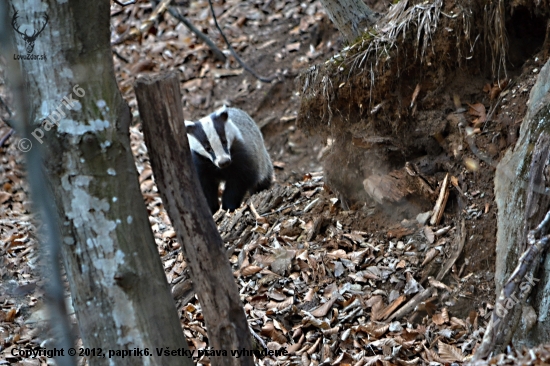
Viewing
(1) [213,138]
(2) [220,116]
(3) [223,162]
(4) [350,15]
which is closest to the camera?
(4) [350,15]

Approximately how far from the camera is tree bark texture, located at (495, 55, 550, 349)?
2906 millimetres

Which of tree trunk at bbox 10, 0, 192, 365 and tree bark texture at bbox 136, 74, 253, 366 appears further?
tree bark texture at bbox 136, 74, 253, 366

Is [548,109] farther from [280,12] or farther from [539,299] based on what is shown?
[280,12]

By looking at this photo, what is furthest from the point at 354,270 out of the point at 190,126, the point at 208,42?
the point at 208,42

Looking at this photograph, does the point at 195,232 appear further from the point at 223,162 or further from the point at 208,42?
the point at 208,42

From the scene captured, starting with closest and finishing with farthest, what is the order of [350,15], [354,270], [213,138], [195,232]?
[195,232] < [354,270] < [350,15] < [213,138]

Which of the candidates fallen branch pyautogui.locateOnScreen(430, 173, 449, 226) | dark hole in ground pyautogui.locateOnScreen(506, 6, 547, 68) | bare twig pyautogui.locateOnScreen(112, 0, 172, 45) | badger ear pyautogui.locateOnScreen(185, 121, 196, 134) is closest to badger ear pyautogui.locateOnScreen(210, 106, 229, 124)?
badger ear pyautogui.locateOnScreen(185, 121, 196, 134)

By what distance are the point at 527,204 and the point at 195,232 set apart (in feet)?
5.52

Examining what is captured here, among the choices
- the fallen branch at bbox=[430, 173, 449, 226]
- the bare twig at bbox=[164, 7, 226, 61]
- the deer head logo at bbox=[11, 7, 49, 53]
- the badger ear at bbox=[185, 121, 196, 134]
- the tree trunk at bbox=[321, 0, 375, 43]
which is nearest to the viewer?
the deer head logo at bbox=[11, 7, 49, 53]

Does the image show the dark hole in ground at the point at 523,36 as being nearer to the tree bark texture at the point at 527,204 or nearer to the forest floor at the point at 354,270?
the forest floor at the point at 354,270

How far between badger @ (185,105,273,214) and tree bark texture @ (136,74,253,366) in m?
3.43

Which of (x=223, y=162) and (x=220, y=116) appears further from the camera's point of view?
(x=220, y=116)

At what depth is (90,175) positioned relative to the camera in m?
2.45

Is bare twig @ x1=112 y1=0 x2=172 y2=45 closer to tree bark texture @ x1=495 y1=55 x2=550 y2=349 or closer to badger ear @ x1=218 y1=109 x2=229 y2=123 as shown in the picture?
badger ear @ x1=218 y1=109 x2=229 y2=123
